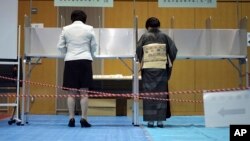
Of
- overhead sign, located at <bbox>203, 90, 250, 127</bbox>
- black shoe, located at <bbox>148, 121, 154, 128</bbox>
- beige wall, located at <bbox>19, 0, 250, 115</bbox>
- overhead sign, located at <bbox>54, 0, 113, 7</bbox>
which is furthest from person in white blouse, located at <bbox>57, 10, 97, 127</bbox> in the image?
beige wall, located at <bbox>19, 0, 250, 115</bbox>

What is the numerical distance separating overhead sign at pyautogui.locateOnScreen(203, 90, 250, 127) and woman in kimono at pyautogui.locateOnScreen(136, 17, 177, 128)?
24.4 inches

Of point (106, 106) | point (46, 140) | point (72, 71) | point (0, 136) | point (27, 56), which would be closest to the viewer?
point (46, 140)

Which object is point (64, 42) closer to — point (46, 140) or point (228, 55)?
point (46, 140)

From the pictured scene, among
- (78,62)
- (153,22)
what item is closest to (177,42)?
(153,22)

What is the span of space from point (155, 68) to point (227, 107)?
3.37 ft

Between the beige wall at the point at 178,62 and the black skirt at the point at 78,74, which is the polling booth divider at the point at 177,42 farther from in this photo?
the beige wall at the point at 178,62

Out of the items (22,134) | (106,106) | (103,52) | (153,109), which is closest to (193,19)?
(106,106)

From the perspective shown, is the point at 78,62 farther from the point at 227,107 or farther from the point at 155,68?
the point at 227,107

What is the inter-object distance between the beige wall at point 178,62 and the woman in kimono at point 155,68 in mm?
3385

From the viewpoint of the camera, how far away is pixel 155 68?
5160 millimetres

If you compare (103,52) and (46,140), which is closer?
(46,140)

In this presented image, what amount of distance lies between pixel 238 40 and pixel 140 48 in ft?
5.35

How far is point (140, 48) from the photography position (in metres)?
5.29

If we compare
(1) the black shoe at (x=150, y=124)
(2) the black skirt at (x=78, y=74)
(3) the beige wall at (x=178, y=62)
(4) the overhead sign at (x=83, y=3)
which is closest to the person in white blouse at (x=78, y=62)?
(2) the black skirt at (x=78, y=74)
